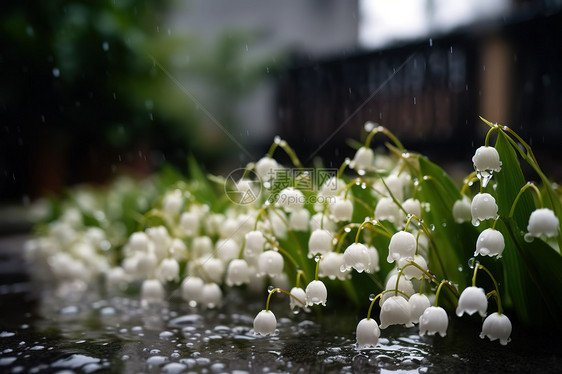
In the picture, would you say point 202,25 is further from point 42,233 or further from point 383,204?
point 383,204

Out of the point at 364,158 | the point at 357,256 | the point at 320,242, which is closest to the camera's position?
the point at 357,256

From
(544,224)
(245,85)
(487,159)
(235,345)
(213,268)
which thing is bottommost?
(235,345)

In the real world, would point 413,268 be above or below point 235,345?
above

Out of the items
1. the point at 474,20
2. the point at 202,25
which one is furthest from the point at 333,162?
the point at 202,25

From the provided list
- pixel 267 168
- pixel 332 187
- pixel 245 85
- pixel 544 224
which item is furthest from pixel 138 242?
pixel 245 85

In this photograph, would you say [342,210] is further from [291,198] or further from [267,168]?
[267,168]

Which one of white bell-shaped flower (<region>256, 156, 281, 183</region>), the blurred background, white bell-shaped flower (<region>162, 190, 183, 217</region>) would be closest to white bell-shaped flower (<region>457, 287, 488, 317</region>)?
white bell-shaped flower (<region>256, 156, 281, 183</region>)

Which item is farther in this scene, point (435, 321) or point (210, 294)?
point (210, 294)
